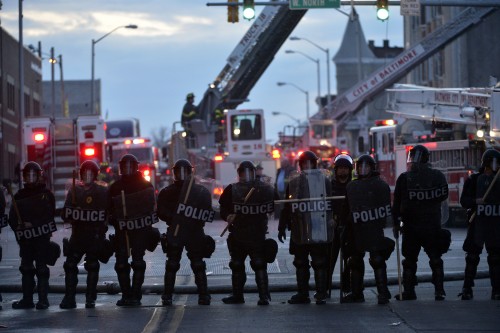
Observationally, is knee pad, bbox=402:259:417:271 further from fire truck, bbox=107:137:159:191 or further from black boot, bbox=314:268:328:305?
fire truck, bbox=107:137:159:191

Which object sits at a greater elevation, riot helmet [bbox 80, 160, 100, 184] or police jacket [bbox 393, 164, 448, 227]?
riot helmet [bbox 80, 160, 100, 184]

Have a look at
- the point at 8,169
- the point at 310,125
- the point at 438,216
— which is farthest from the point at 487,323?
the point at 8,169

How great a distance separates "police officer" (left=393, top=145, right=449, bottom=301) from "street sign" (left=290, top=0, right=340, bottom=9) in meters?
12.8

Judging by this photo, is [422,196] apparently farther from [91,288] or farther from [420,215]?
[91,288]

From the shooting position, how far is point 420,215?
1600cm

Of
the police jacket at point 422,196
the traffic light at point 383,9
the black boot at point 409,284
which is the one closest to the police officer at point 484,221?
the police jacket at point 422,196

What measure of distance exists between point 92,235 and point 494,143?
17.0 meters

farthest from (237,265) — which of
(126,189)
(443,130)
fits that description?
(443,130)

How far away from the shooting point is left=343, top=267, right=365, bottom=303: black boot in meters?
15.8

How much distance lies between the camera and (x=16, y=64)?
72.4 meters

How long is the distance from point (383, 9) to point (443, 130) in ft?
26.1

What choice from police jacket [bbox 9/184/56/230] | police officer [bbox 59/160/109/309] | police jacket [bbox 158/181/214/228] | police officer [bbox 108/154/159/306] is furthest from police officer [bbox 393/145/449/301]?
police jacket [bbox 9/184/56/230]

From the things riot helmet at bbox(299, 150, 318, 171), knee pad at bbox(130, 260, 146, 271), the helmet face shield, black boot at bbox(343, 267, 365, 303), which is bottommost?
black boot at bbox(343, 267, 365, 303)

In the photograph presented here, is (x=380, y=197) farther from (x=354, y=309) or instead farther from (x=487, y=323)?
(x=487, y=323)
